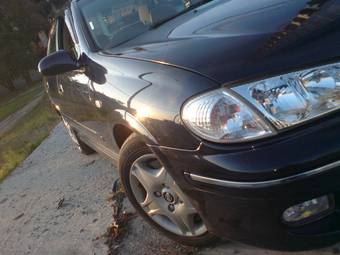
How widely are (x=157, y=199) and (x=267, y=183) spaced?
95 cm

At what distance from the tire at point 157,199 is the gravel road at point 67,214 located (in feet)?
0.48

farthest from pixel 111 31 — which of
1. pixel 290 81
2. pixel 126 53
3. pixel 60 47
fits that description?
pixel 290 81

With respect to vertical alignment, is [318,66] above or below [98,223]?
above

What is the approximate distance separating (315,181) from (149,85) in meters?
0.94

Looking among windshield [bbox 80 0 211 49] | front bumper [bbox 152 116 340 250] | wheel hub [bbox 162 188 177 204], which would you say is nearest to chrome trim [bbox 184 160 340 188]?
front bumper [bbox 152 116 340 250]

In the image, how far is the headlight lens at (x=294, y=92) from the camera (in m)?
2.03

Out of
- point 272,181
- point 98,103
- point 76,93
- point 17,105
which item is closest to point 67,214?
point 76,93

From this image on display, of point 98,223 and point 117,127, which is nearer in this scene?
point 117,127

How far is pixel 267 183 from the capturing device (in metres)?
2.00

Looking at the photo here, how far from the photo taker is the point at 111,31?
350cm

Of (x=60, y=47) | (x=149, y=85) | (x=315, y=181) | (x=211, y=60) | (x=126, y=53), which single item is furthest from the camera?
(x=60, y=47)

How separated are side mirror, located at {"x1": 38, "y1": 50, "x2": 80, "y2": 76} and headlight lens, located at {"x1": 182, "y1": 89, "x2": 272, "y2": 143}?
55.9 inches

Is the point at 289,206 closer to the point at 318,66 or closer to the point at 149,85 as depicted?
the point at 318,66

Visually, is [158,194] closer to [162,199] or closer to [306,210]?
[162,199]
